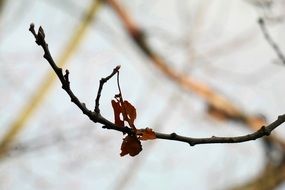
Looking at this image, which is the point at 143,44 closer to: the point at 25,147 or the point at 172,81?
the point at 172,81

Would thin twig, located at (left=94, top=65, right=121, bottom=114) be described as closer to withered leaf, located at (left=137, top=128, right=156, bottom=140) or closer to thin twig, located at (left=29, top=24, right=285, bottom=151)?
thin twig, located at (left=29, top=24, right=285, bottom=151)

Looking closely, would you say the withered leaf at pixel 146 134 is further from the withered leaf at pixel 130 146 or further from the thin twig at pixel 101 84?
the thin twig at pixel 101 84

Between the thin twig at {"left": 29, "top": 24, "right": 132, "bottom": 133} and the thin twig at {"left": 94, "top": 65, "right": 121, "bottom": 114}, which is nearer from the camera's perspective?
the thin twig at {"left": 29, "top": 24, "right": 132, "bottom": 133}

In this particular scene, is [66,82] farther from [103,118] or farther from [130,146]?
[130,146]

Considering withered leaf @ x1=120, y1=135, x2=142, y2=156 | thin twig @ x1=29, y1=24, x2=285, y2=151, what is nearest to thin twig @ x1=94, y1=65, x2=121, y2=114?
thin twig @ x1=29, y1=24, x2=285, y2=151

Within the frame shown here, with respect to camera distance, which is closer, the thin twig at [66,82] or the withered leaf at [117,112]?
the thin twig at [66,82]

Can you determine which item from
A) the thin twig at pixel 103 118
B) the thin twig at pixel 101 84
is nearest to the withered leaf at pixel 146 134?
the thin twig at pixel 103 118
